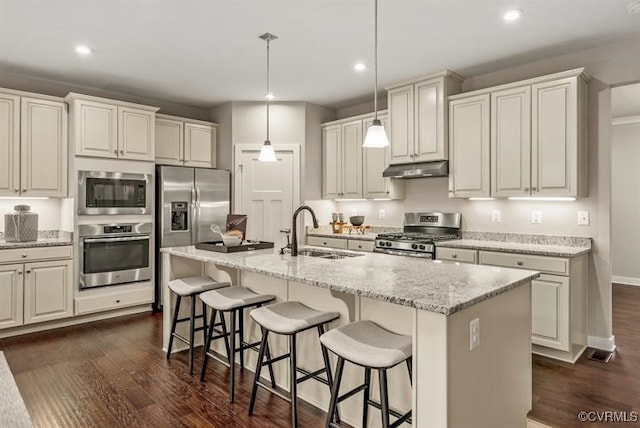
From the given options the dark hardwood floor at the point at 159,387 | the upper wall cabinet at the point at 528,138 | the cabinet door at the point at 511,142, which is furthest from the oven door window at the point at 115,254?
the cabinet door at the point at 511,142

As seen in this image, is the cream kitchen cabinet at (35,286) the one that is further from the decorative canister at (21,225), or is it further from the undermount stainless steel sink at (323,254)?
the undermount stainless steel sink at (323,254)

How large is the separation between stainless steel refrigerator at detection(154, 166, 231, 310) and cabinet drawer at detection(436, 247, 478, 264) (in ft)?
9.41

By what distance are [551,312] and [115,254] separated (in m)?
4.40

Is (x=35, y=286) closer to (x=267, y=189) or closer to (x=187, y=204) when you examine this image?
(x=187, y=204)

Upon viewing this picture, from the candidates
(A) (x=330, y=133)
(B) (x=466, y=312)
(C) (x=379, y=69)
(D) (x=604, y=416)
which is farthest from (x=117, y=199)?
(D) (x=604, y=416)

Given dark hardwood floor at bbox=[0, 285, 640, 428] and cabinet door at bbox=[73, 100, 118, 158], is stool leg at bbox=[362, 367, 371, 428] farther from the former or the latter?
cabinet door at bbox=[73, 100, 118, 158]

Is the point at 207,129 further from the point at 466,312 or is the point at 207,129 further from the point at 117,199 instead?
the point at 466,312

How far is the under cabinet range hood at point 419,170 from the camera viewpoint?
412 centimetres

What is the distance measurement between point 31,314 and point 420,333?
410cm

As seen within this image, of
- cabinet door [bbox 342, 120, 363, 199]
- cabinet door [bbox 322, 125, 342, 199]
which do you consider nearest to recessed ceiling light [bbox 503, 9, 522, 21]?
cabinet door [bbox 342, 120, 363, 199]

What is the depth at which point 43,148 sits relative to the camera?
414 cm

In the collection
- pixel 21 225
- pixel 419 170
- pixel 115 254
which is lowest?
pixel 115 254

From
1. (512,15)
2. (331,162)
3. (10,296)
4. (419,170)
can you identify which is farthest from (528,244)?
(10,296)

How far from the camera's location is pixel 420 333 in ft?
5.14
